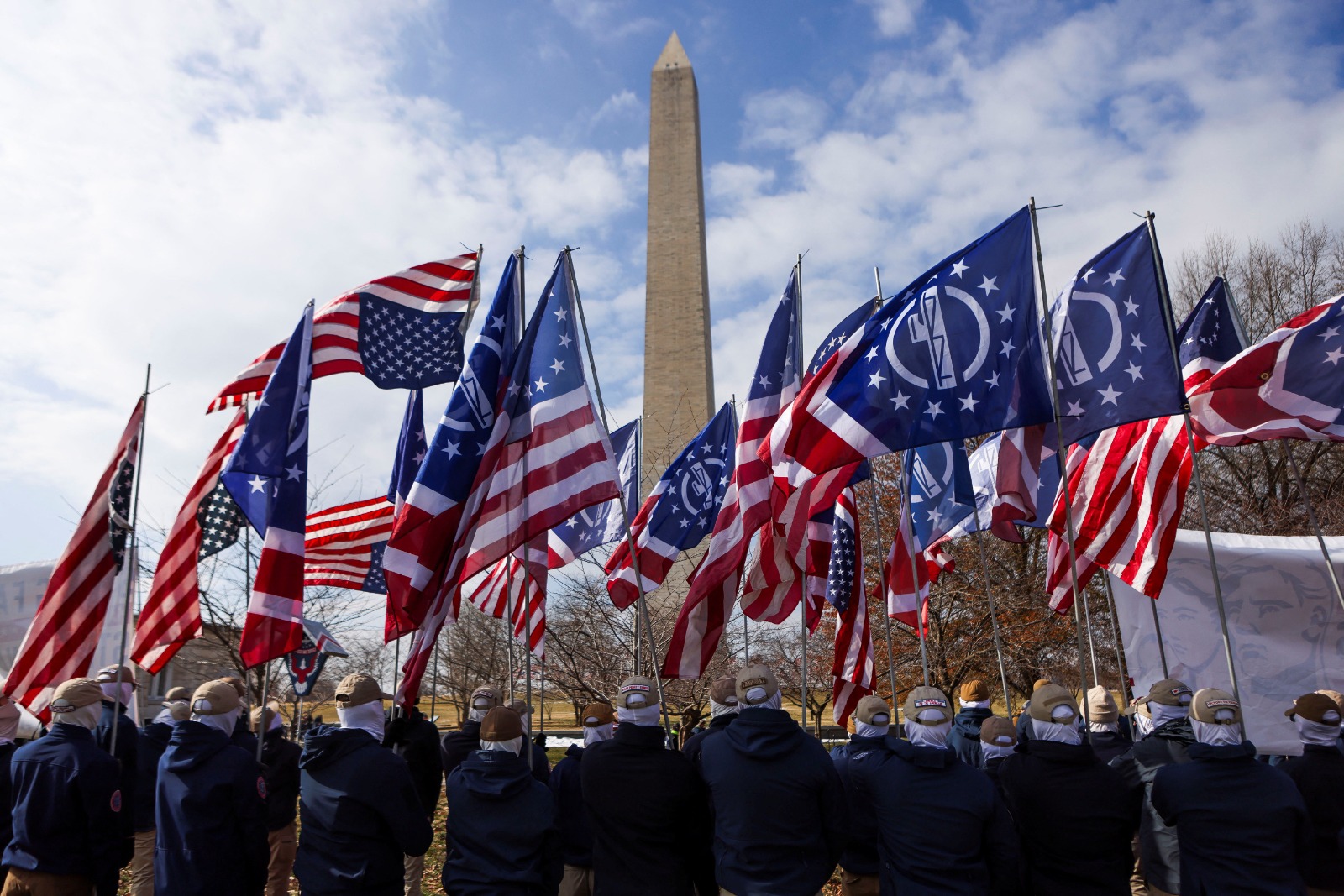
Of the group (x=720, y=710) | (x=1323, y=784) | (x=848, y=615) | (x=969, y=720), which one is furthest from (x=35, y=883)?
(x=1323, y=784)

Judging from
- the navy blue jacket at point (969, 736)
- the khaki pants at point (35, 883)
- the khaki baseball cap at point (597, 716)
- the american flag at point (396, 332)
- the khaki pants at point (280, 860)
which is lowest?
the khaki pants at point (280, 860)

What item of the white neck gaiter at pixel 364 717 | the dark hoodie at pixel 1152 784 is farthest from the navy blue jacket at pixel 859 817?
the white neck gaiter at pixel 364 717

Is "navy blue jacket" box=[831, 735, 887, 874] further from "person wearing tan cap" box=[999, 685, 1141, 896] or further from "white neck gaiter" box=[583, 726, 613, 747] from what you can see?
"white neck gaiter" box=[583, 726, 613, 747]

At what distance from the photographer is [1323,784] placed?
5160 millimetres

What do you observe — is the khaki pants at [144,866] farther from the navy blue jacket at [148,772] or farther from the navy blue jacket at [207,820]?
the navy blue jacket at [207,820]

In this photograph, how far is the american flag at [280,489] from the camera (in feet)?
20.5

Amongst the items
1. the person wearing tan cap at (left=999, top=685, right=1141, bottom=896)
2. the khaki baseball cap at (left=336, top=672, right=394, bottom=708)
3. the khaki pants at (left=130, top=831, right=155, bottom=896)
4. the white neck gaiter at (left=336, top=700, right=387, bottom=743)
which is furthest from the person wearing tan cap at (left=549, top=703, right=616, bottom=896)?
the khaki pants at (left=130, top=831, right=155, bottom=896)

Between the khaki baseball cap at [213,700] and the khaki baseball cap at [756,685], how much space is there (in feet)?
8.99

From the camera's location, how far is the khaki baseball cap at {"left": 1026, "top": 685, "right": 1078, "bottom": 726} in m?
4.97

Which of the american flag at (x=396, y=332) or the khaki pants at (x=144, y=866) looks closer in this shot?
the khaki pants at (x=144, y=866)

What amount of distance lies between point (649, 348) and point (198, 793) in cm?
2202

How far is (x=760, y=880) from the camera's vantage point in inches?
175

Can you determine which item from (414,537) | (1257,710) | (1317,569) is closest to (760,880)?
(414,537)

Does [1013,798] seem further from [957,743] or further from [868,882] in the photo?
[957,743]
